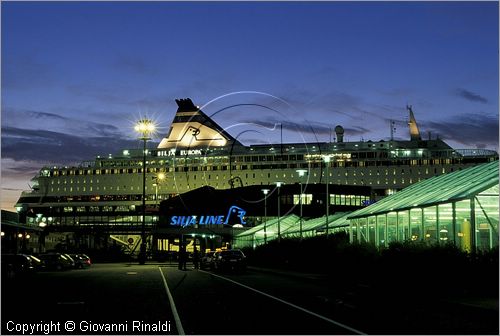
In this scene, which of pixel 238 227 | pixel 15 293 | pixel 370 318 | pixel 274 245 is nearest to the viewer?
pixel 370 318

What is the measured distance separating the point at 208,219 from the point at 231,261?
77.0 metres

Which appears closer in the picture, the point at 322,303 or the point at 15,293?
the point at 322,303

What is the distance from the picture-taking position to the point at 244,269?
141 ft

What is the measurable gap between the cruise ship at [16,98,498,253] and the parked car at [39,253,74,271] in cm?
7652

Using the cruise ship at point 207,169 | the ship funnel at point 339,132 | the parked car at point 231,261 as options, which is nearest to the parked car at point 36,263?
the parked car at point 231,261

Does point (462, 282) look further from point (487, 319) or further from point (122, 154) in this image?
point (122, 154)

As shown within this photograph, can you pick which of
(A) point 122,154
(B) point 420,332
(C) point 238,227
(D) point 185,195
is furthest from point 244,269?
(A) point 122,154

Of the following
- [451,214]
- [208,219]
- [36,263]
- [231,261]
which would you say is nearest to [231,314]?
[451,214]

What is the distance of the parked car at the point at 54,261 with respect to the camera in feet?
160

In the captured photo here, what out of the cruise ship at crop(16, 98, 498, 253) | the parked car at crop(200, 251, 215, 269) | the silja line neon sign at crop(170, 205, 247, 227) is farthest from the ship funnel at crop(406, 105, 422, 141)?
the parked car at crop(200, 251, 215, 269)

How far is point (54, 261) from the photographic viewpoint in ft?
161

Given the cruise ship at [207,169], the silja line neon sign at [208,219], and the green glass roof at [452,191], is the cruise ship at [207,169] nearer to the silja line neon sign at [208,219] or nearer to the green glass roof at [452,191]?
the silja line neon sign at [208,219]

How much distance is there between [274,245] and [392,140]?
10170 centimetres

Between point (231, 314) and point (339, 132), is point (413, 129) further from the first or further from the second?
point (231, 314)
